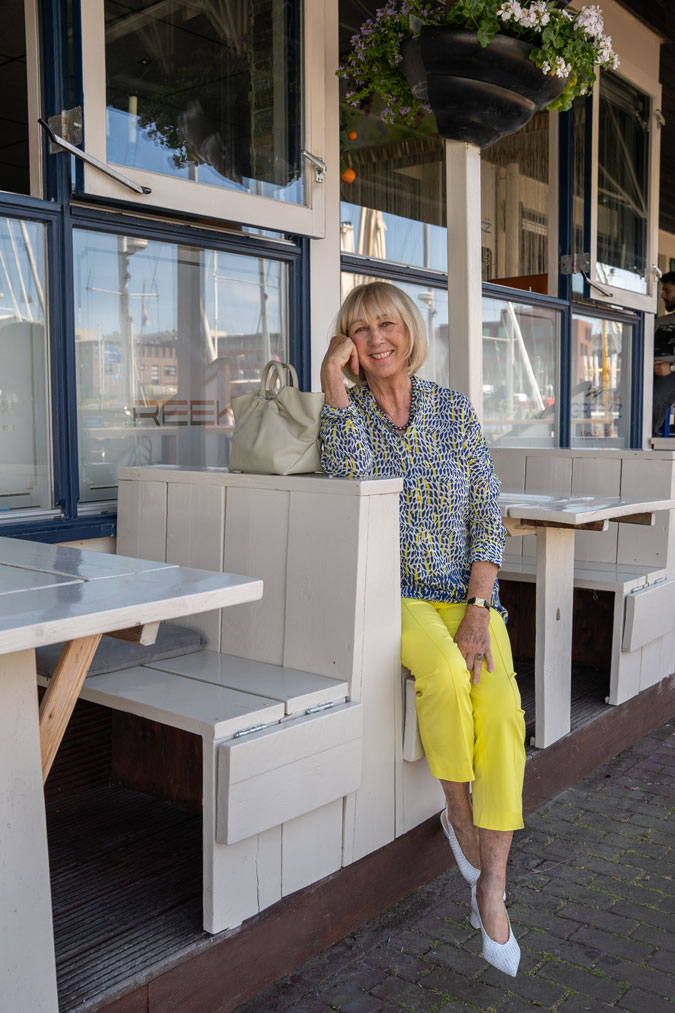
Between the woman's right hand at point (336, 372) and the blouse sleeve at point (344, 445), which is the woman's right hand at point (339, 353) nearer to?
the woman's right hand at point (336, 372)

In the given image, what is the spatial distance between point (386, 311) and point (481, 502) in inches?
21.9

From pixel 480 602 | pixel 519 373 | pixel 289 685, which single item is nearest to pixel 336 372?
pixel 480 602

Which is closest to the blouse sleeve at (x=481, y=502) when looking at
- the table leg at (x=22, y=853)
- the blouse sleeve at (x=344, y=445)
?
the blouse sleeve at (x=344, y=445)

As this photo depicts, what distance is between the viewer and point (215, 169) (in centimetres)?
296

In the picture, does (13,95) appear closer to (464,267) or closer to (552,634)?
(464,267)

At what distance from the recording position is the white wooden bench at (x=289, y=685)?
6.06 ft

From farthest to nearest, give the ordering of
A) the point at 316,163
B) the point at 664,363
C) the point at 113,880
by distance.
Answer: the point at 664,363, the point at 316,163, the point at 113,880

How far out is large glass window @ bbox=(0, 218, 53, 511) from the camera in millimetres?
2500

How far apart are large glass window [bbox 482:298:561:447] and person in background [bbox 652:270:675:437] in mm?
1167

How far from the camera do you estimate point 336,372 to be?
2330 mm

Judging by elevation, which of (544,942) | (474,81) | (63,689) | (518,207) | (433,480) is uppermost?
(518,207)

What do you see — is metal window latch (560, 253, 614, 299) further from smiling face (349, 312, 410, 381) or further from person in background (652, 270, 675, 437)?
smiling face (349, 312, 410, 381)

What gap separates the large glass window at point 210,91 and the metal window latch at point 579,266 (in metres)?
2.16

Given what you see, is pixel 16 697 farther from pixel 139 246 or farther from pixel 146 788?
pixel 139 246
